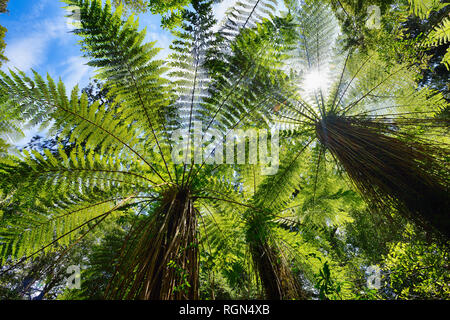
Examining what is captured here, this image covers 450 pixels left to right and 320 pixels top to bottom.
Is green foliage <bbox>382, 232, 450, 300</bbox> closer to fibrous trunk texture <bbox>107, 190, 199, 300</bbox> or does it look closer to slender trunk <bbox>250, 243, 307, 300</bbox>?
slender trunk <bbox>250, 243, 307, 300</bbox>

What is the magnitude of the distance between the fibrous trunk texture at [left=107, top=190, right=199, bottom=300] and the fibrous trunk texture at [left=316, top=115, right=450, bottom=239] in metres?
1.19

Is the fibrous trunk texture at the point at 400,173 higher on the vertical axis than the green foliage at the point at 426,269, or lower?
higher

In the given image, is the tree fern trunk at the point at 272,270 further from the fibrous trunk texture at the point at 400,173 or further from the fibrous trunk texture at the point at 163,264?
the fibrous trunk texture at the point at 400,173

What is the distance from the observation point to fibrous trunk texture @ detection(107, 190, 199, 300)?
907 millimetres

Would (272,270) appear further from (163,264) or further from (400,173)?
(400,173)

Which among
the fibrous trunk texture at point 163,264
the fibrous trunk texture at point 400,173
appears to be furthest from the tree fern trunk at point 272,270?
the fibrous trunk texture at point 400,173

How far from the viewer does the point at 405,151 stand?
1285mm

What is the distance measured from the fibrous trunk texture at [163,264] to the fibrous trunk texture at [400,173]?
1187 mm

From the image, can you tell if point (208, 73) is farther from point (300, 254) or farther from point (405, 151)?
point (300, 254)

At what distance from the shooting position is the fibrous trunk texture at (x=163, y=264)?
91 cm
